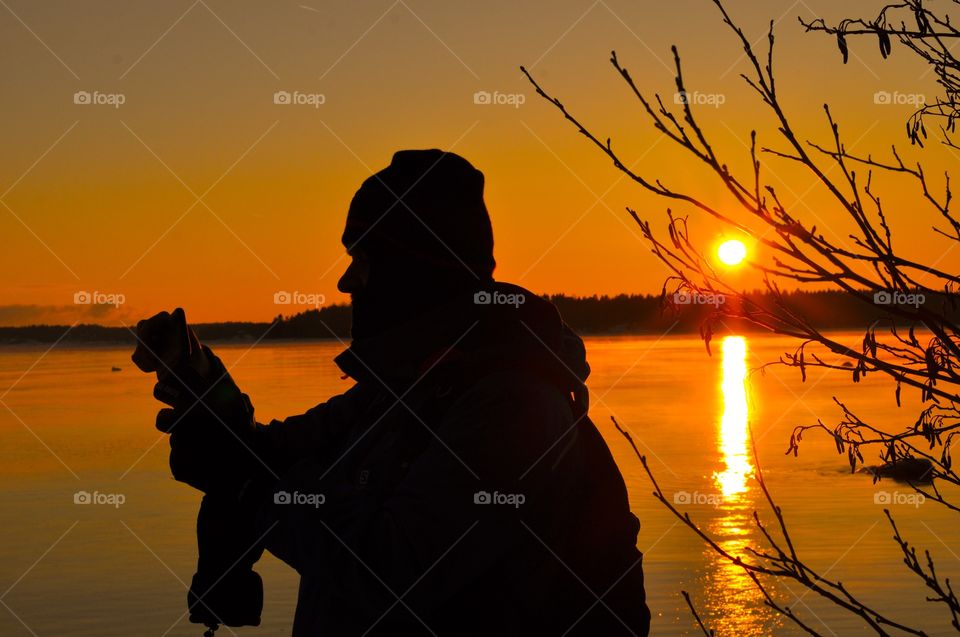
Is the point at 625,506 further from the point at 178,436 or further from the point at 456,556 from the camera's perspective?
the point at 178,436

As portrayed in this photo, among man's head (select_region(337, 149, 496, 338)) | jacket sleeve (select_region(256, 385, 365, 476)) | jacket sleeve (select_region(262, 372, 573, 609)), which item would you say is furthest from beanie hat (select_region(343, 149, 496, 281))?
jacket sleeve (select_region(256, 385, 365, 476))

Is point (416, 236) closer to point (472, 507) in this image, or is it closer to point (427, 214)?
point (427, 214)

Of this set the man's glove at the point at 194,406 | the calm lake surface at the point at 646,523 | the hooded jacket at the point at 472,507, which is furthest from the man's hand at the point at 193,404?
the calm lake surface at the point at 646,523

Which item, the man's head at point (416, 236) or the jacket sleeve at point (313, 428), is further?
the jacket sleeve at point (313, 428)

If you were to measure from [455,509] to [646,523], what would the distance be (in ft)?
38.2

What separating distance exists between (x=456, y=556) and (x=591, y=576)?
28cm

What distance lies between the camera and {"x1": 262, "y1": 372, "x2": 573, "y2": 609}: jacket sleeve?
237cm

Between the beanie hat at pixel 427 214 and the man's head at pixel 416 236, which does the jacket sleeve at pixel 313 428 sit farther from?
the beanie hat at pixel 427 214

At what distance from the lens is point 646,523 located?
45.1 feet

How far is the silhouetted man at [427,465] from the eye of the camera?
7.85ft

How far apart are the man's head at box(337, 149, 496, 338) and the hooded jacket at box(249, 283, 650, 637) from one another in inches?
4.1

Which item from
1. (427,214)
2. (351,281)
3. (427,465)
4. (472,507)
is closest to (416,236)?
(427,214)

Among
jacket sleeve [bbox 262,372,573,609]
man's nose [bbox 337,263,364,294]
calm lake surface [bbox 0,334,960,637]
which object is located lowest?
jacket sleeve [bbox 262,372,573,609]

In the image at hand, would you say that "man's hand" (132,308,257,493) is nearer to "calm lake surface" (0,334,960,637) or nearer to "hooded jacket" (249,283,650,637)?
"hooded jacket" (249,283,650,637)
